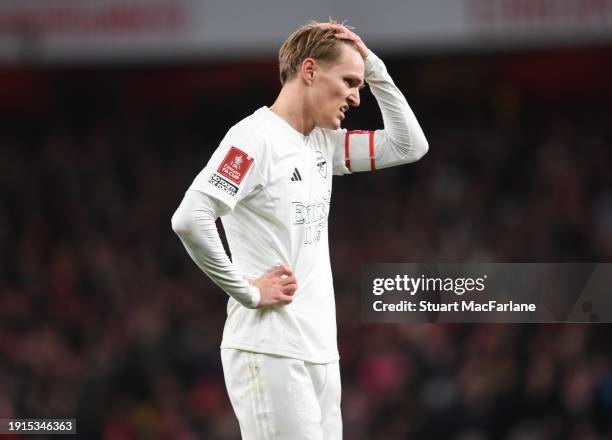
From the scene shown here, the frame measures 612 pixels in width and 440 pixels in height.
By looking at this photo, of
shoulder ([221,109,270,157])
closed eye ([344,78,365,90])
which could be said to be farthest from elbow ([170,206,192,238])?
closed eye ([344,78,365,90])

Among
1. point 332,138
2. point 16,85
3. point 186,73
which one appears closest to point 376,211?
point 186,73

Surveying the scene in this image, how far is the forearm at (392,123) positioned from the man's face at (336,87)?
0.16m

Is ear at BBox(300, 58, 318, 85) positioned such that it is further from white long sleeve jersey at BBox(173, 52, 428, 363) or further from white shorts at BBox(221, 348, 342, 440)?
white shorts at BBox(221, 348, 342, 440)

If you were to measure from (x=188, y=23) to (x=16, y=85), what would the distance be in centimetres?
441

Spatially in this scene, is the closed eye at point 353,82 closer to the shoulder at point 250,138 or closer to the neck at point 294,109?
the neck at point 294,109

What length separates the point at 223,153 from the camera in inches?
118

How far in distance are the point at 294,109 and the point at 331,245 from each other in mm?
5887

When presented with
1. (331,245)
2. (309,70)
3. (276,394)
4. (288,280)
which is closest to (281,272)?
(288,280)

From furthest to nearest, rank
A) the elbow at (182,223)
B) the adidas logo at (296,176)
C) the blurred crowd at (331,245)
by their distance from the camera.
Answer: the blurred crowd at (331,245) < the adidas logo at (296,176) < the elbow at (182,223)

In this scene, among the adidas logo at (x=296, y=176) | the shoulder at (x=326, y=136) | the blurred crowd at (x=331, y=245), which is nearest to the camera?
the adidas logo at (x=296, y=176)

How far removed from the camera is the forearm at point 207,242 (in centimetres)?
295

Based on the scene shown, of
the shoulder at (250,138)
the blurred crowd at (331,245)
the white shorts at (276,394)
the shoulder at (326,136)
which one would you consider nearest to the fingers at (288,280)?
the white shorts at (276,394)

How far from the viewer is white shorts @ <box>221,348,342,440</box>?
298 cm

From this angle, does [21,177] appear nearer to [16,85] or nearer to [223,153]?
[16,85]
